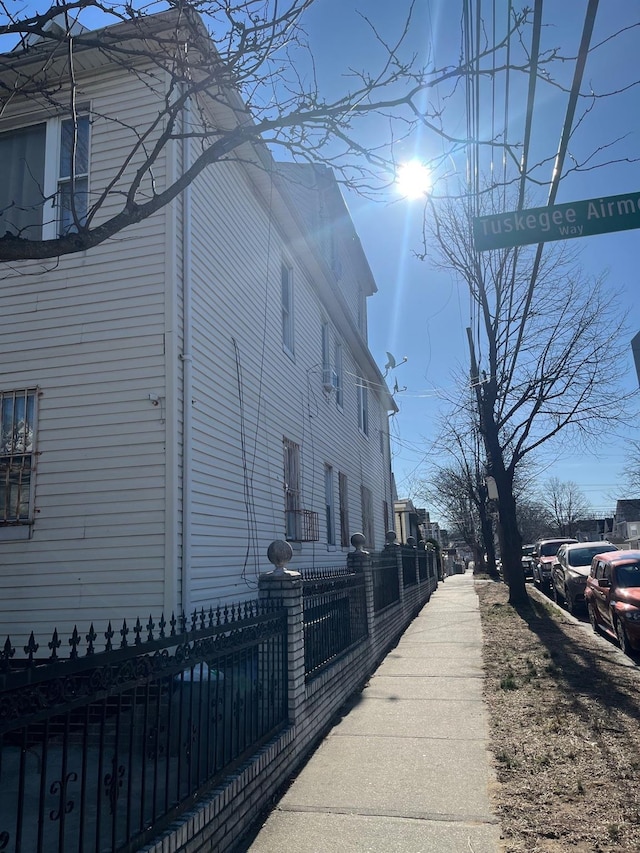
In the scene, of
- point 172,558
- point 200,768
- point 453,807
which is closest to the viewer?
point 200,768

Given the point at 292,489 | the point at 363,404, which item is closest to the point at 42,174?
the point at 292,489

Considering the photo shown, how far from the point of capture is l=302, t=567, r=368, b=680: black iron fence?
22.2 ft

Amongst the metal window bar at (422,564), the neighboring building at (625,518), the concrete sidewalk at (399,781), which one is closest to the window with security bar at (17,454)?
the concrete sidewalk at (399,781)

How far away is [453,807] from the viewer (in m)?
4.59

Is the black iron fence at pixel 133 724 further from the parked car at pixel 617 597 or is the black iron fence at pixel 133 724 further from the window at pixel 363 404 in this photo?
the window at pixel 363 404

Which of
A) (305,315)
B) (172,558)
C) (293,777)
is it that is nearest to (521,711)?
(293,777)

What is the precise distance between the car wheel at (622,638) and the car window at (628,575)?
0.88 m

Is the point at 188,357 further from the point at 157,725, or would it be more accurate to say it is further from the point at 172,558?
the point at 157,725

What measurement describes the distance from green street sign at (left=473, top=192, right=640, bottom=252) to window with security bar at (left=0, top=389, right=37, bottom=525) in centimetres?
496

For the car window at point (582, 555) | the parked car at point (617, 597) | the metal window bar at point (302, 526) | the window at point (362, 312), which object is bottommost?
the parked car at point (617, 597)

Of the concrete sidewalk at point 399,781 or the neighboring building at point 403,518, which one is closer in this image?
the concrete sidewalk at point 399,781

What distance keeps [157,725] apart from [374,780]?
2.47 m

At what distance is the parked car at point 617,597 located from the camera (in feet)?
33.3

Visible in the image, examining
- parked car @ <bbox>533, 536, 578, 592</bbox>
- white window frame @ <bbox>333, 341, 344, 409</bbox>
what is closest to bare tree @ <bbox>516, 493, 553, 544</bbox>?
parked car @ <bbox>533, 536, 578, 592</bbox>
